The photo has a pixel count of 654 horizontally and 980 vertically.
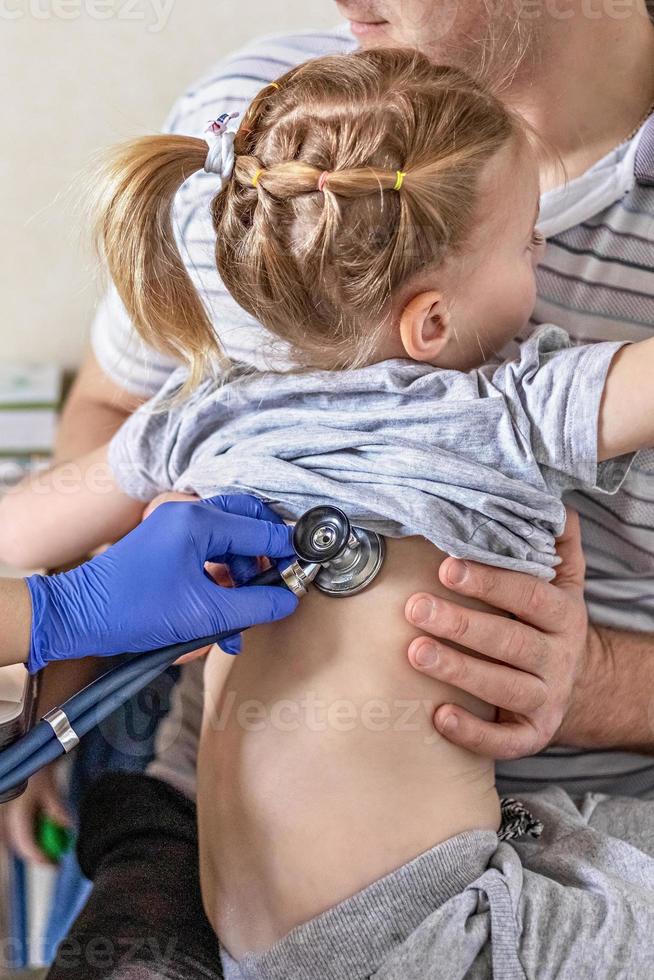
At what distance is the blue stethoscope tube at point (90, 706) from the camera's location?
0.79 metres

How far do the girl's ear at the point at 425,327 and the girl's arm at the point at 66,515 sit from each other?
16.1 inches

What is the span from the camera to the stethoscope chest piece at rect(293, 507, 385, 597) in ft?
2.83

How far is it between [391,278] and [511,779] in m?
0.60

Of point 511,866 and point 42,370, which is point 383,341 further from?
point 42,370

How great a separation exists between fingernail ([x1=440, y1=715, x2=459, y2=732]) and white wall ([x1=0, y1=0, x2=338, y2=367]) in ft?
2.90

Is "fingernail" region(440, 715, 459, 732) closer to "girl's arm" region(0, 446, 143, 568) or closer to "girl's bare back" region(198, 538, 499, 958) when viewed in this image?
"girl's bare back" region(198, 538, 499, 958)

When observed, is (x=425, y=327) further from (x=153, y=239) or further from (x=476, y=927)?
(x=476, y=927)

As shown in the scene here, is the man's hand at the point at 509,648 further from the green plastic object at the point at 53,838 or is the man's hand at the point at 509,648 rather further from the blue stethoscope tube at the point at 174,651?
the green plastic object at the point at 53,838

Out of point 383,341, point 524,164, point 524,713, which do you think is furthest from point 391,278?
point 524,713

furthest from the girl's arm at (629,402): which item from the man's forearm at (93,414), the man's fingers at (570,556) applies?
the man's forearm at (93,414)

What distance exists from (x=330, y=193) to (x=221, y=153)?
0.13m

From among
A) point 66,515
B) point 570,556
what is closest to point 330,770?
point 570,556

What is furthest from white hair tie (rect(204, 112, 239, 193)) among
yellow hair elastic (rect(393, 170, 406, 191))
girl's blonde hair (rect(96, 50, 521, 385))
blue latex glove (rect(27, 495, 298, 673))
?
blue latex glove (rect(27, 495, 298, 673))

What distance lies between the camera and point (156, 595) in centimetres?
86
